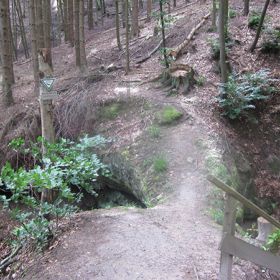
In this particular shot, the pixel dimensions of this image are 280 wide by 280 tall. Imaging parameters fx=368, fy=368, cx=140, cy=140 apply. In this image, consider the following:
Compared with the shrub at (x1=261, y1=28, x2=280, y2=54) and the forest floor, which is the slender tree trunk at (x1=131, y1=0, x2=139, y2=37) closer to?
the forest floor

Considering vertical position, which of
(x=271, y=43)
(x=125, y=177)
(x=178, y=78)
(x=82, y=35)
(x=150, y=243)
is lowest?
(x=125, y=177)

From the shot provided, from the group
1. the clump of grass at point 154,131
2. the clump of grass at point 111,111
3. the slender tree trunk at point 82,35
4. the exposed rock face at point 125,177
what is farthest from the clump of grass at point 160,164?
the slender tree trunk at point 82,35

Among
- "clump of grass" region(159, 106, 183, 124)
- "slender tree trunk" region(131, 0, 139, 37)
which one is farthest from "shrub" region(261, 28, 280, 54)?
"slender tree trunk" region(131, 0, 139, 37)

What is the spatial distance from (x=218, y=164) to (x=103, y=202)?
318cm

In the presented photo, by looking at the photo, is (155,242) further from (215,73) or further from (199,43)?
(199,43)

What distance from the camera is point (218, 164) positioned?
299 inches

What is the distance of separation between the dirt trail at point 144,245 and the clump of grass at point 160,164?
3.19 ft

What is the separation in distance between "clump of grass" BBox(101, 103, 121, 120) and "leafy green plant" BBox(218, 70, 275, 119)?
276 centimetres

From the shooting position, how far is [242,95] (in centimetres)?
928

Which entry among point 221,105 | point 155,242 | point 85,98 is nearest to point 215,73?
point 221,105

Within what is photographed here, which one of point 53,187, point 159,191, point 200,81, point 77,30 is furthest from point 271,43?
point 53,187

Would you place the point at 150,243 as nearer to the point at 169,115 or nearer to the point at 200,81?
the point at 169,115

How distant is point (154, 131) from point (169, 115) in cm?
60

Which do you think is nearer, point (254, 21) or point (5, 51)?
point (5, 51)
